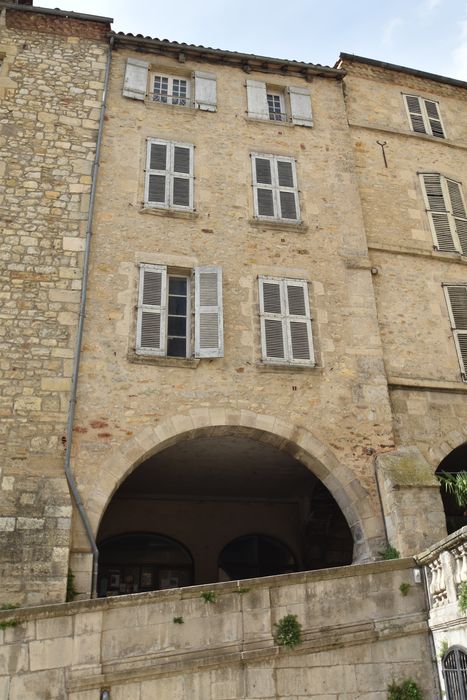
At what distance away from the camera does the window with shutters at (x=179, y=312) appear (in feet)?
31.6

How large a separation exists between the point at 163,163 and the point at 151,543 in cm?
743

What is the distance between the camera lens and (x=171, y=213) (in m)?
10.8

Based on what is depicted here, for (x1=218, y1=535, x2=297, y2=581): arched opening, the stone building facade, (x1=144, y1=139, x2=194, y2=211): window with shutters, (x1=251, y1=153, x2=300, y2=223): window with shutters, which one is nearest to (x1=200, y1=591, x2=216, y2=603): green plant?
the stone building facade

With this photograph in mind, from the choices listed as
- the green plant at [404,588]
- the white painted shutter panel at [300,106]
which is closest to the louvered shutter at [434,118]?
the white painted shutter panel at [300,106]

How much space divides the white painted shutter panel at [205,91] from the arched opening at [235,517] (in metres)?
7.09

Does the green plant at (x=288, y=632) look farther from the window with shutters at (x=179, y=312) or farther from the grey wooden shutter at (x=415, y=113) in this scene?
the grey wooden shutter at (x=415, y=113)

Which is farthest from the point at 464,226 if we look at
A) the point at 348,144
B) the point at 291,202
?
the point at 291,202

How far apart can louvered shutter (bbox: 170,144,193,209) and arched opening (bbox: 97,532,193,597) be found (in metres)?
6.57

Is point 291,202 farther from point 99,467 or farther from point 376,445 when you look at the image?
point 99,467

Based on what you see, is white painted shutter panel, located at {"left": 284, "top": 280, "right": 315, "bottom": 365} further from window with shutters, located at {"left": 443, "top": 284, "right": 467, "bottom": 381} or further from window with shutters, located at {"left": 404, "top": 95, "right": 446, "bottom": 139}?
window with shutters, located at {"left": 404, "top": 95, "right": 446, "bottom": 139}

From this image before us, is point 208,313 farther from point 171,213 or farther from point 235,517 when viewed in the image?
point 235,517

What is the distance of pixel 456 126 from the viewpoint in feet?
45.8

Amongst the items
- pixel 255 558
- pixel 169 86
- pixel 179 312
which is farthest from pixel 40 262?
pixel 255 558

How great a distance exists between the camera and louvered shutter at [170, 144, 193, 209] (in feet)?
36.2
